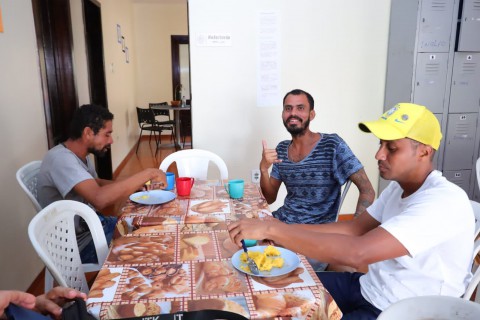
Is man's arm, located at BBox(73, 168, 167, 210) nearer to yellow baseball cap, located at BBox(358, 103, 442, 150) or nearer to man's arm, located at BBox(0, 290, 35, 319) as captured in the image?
man's arm, located at BBox(0, 290, 35, 319)

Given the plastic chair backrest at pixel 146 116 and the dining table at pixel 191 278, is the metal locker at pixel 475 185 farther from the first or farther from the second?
the plastic chair backrest at pixel 146 116

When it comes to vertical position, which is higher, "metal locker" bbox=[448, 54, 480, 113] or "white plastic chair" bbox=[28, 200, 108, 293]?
"metal locker" bbox=[448, 54, 480, 113]

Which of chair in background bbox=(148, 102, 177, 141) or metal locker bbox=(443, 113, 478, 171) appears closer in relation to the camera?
metal locker bbox=(443, 113, 478, 171)

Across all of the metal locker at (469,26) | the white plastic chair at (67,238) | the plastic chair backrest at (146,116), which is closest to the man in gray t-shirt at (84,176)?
the white plastic chair at (67,238)

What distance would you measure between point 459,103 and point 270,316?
303 cm

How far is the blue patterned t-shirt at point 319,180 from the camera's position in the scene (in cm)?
194

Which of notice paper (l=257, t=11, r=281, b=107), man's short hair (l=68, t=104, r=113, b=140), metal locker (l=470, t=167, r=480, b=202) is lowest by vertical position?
metal locker (l=470, t=167, r=480, b=202)

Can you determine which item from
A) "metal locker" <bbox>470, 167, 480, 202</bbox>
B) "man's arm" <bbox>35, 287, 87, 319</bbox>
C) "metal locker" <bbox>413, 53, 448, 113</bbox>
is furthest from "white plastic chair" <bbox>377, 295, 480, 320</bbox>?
"metal locker" <bbox>470, 167, 480, 202</bbox>

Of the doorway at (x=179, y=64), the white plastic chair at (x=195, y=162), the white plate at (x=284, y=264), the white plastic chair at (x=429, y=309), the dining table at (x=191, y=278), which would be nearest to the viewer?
the white plastic chair at (x=429, y=309)

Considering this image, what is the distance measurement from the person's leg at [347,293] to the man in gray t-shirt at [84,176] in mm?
958

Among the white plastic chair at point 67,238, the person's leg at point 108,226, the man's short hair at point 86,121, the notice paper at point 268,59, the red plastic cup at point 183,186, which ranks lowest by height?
the person's leg at point 108,226

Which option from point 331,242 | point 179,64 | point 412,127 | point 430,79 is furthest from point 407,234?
point 179,64

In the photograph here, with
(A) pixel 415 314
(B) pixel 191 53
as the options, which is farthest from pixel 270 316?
(B) pixel 191 53

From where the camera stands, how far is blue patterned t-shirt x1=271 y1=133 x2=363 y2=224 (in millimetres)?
1936
